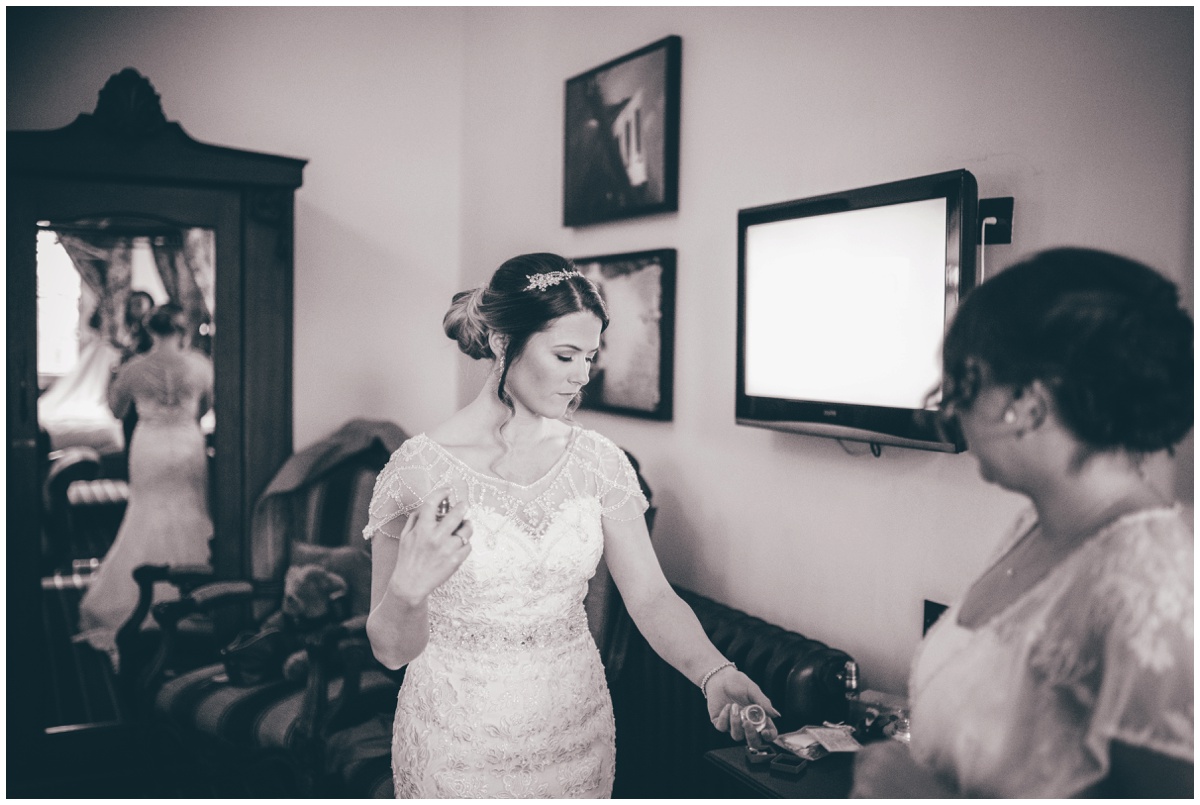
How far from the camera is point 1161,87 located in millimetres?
1645

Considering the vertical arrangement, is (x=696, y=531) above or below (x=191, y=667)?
above

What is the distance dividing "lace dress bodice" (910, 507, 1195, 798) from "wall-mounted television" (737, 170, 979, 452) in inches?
35.8

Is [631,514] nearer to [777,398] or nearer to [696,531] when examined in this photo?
[777,398]

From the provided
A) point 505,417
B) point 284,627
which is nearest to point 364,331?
point 284,627

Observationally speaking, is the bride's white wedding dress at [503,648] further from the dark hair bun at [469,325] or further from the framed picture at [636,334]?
the framed picture at [636,334]

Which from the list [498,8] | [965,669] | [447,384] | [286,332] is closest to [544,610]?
[965,669]

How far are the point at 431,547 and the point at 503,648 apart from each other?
1.78 feet

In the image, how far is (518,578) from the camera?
190 centimetres

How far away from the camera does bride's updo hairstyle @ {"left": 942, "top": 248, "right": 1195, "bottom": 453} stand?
91cm

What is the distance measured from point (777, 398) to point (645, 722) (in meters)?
1.02

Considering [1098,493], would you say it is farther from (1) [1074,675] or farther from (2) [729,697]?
(2) [729,697]

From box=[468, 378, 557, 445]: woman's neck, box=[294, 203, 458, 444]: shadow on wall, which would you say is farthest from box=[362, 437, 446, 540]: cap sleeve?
box=[294, 203, 458, 444]: shadow on wall

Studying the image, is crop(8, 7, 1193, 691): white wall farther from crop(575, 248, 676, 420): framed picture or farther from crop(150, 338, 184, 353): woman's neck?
crop(150, 338, 184, 353): woman's neck

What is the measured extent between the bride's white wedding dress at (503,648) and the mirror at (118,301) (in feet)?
5.90
